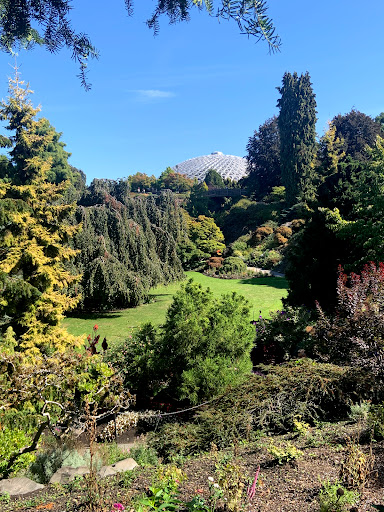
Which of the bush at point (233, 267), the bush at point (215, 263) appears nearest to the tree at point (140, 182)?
the bush at point (215, 263)

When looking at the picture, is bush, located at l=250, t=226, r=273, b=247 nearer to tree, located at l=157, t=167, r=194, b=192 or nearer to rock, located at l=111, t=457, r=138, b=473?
rock, located at l=111, t=457, r=138, b=473

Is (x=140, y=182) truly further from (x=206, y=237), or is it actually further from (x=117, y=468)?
(x=117, y=468)

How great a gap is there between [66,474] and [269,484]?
222cm

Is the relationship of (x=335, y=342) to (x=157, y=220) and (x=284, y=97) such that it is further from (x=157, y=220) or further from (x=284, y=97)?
(x=284, y=97)

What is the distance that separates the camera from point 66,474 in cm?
373

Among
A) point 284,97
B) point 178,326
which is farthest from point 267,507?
point 284,97

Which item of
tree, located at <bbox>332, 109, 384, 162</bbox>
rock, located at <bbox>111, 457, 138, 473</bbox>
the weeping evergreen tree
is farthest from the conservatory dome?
rock, located at <bbox>111, 457, 138, 473</bbox>

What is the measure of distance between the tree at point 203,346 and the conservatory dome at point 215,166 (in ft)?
260

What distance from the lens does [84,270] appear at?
12641 mm

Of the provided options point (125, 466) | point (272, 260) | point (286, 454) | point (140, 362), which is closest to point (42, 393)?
point (140, 362)

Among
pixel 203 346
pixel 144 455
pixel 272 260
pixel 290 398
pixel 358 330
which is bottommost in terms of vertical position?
pixel 144 455

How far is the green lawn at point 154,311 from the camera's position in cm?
1158

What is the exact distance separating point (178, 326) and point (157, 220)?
428 inches

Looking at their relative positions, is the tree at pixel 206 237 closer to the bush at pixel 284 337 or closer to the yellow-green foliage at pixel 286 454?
the bush at pixel 284 337
